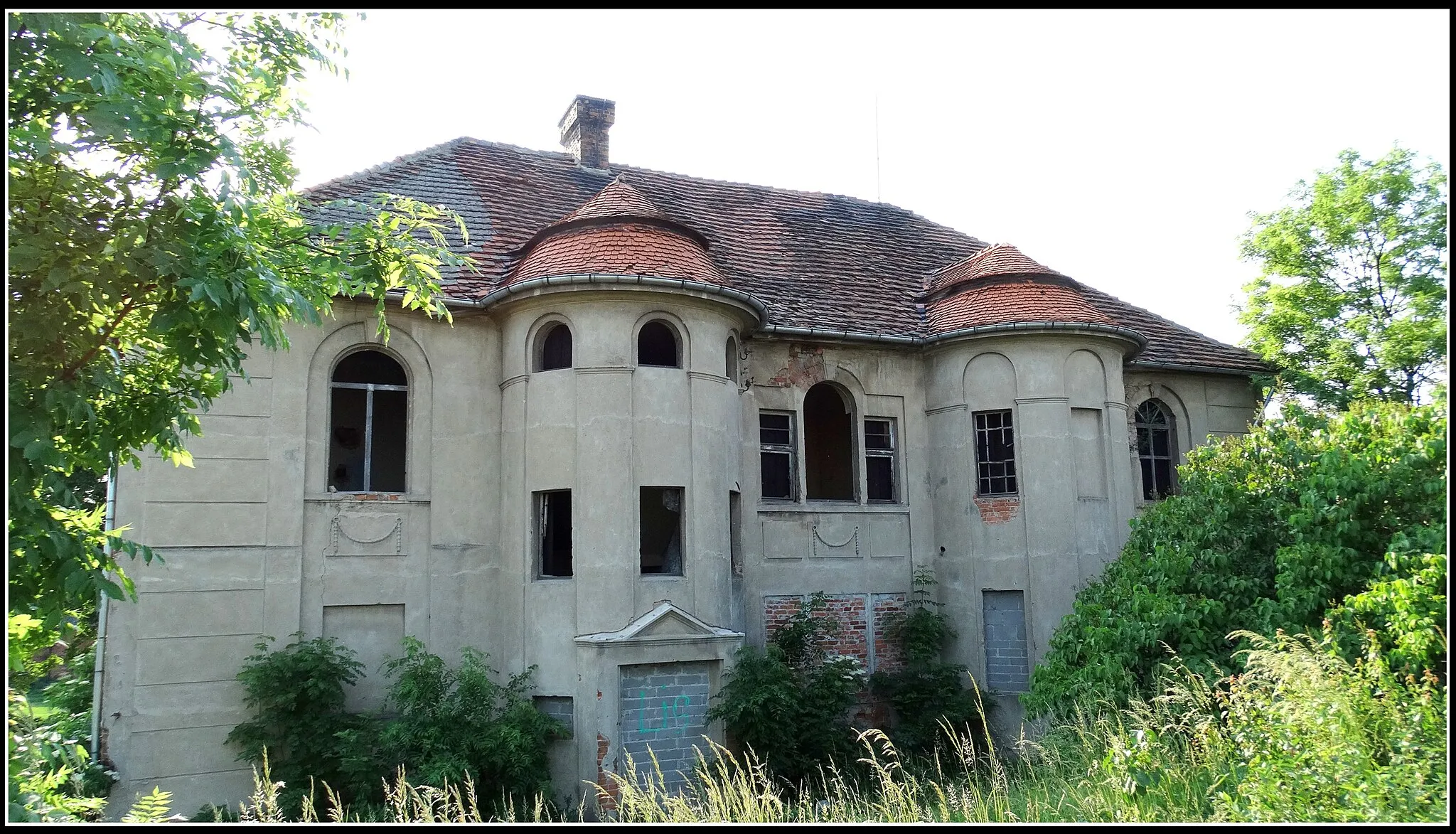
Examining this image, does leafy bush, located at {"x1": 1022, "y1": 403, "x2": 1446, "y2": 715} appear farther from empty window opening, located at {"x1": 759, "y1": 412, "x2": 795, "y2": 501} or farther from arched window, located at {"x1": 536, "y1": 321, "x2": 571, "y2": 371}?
arched window, located at {"x1": 536, "y1": 321, "x2": 571, "y2": 371}

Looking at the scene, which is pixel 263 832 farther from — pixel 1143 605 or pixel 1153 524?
pixel 1153 524

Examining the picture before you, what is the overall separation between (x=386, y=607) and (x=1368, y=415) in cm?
1137

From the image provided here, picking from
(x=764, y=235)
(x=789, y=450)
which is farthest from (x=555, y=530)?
(x=764, y=235)

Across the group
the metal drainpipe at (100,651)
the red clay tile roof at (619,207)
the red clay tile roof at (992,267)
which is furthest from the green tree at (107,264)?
the red clay tile roof at (992,267)

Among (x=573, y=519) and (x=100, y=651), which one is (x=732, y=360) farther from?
(x=100, y=651)

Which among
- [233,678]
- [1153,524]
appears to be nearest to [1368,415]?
[1153,524]

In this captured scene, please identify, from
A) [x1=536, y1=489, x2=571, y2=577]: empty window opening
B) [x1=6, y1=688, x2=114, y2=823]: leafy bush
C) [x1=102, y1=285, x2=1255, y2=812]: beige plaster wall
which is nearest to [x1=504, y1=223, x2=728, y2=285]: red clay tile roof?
[x1=102, y1=285, x2=1255, y2=812]: beige plaster wall

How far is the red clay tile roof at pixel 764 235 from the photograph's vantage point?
14586mm

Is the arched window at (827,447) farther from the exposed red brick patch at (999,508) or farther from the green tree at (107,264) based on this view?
the green tree at (107,264)

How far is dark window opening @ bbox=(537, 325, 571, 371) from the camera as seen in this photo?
13.2 meters

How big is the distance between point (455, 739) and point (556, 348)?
17.2ft

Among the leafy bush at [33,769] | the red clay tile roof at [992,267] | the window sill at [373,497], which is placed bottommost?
the leafy bush at [33,769]

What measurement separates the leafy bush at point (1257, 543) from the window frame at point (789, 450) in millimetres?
4620

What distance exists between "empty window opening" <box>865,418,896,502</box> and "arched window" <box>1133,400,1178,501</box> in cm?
435
